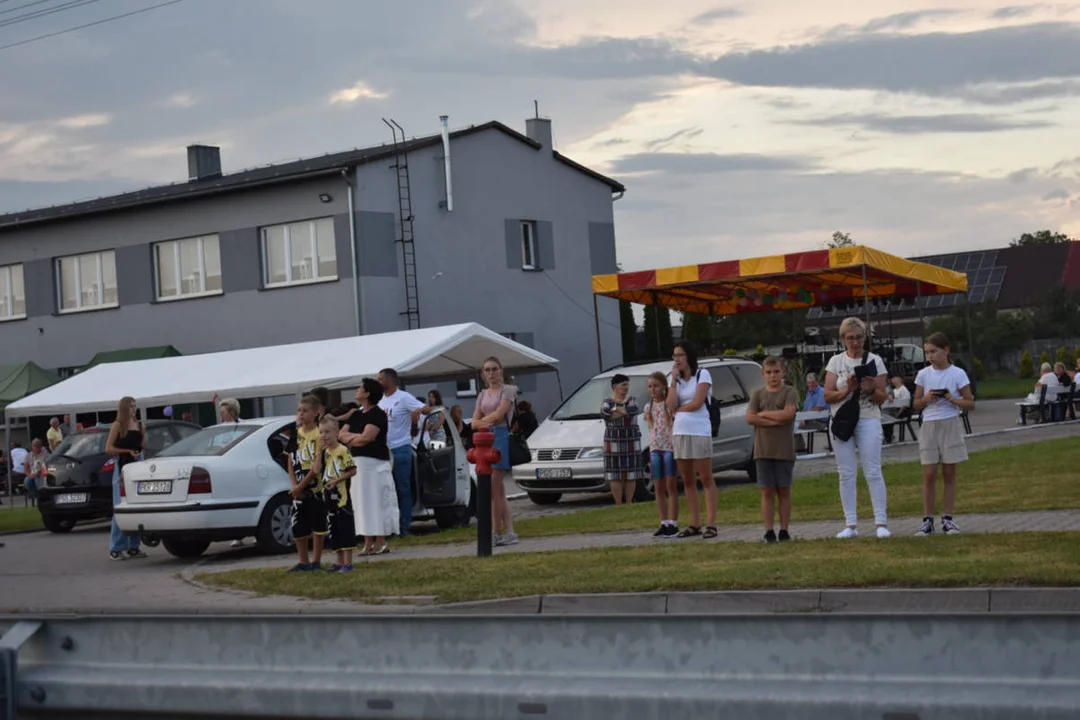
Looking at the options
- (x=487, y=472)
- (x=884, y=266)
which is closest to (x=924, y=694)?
(x=487, y=472)

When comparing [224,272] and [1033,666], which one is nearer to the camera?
[1033,666]

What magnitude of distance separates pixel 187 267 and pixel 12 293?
25.1 ft

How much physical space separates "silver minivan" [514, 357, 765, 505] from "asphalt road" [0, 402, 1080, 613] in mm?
428

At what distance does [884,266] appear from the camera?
2969 cm

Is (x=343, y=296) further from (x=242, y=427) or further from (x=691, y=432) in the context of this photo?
(x=691, y=432)

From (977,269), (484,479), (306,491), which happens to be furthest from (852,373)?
(977,269)

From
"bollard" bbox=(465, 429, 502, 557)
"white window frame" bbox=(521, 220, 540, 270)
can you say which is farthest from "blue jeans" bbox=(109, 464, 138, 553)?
"white window frame" bbox=(521, 220, 540, 270)

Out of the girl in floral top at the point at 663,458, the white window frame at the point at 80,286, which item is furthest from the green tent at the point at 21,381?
the girl in floral top at the point at 663,458

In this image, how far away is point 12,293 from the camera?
44812 millimetres

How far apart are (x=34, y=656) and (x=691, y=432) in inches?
351

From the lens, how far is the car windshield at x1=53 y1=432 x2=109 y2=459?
2269 cm

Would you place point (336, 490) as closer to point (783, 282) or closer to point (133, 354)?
point (783, 282)

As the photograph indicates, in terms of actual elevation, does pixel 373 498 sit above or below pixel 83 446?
below

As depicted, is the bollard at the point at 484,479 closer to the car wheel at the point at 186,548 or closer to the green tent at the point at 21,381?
the car wheel at the point at 186,548
